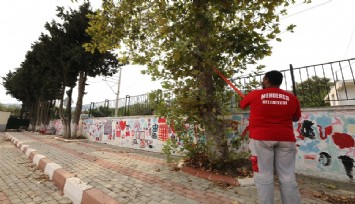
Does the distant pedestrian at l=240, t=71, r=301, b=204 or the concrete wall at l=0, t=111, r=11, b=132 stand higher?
the concrete wall at l=0, t=111, r=11, b=132

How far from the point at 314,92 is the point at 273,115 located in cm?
357

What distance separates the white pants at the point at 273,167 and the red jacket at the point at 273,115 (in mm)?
98

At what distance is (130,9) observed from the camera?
6.09 m

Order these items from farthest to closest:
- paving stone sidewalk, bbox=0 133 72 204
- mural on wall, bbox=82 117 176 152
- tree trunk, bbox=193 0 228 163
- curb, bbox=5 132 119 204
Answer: mural on wall, bbox=82 117 176 152 → tree trunk, bbox=193 0 228 163 → paving stone sidewalk, bbox=0 133 72 204 → curb, bbox=5 132 119 204

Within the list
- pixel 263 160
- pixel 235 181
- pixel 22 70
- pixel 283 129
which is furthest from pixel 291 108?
pixel 22 70

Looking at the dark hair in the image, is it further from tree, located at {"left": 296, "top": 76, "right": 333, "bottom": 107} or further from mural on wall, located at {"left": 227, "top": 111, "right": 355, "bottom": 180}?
tree, located at {"left": 296, "top": 76, "right": 333, "bottom": 107}

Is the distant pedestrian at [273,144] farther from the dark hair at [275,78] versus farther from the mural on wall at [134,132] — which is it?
the mural on wall at [134,132]

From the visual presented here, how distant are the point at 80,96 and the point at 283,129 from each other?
15467 millimetres

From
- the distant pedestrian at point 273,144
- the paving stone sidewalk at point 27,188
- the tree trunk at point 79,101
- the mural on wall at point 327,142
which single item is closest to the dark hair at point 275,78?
the distant pedestrian at point 273,144

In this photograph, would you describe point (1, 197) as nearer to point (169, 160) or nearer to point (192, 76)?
point (169, 160)

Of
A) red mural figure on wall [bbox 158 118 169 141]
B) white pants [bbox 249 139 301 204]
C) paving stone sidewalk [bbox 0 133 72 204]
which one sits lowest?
paving stone sidewalk [bbox 0 133 72 204]

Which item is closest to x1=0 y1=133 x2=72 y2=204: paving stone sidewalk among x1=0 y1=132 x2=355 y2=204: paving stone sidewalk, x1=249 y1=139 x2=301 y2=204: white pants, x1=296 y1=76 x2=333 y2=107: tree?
x1=0 y1=132 x2=355 y2=204: paving stone sidewalk

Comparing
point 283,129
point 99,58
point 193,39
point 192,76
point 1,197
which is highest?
point 99,58

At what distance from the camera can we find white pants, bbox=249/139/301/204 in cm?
254
